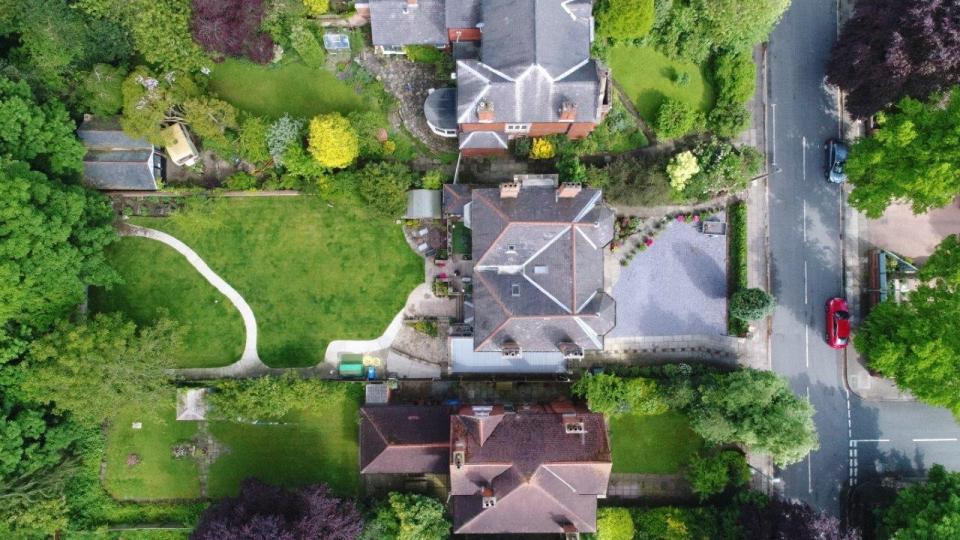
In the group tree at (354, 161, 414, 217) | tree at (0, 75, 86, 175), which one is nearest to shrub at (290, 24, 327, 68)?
tree at (354, 161, 414, 217)

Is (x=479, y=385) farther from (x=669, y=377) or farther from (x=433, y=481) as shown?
(x=669, y=377)

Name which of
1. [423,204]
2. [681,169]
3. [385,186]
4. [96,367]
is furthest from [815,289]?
[96,367]

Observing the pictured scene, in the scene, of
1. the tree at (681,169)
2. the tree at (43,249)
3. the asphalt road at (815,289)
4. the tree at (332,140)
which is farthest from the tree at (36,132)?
the asphalt road at (815,289)

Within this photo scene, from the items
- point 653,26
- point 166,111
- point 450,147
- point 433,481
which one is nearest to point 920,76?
point 653,26

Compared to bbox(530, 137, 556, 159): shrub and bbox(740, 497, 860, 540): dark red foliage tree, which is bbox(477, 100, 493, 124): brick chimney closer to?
bbox(530, 137, 556, 159): shrub

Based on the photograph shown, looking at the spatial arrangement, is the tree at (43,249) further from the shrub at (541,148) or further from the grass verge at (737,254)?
the grass verge at (737,254)

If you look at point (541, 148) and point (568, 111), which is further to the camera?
point (541, 148)

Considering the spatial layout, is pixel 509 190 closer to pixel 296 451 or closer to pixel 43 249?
pixel 296 451
